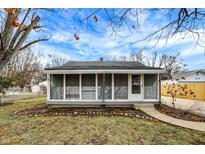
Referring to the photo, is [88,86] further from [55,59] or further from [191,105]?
[191,105]

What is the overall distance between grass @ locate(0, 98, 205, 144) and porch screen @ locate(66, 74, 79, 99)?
1884 mm

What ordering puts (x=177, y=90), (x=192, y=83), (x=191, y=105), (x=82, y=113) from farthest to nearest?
1. (x=177, y=90)
2. (x=192, y=83)
3. (x=191, y=105)
4. (x=82, y=113)

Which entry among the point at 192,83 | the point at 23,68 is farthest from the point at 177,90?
the point at 23,68

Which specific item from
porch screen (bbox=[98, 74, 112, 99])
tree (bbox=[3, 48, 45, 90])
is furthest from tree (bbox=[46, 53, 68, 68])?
porch screen (bbox=[98, 74, 112, 99])

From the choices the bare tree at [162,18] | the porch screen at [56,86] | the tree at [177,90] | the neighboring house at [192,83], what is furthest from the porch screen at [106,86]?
the bare tree at [162,18]

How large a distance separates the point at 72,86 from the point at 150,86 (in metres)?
2.26

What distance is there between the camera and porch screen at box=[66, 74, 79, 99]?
6160mm

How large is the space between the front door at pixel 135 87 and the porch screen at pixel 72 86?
155cm

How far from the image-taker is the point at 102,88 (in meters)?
6.14

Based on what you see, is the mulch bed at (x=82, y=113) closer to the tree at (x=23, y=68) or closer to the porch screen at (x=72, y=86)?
the porch screen at (x=72, y=86)

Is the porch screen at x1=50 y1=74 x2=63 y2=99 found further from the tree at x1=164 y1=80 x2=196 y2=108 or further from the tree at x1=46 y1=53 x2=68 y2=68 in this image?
the tree at x1=164 y1=80 x2=196 y2=108

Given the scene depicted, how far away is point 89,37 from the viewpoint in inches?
142
